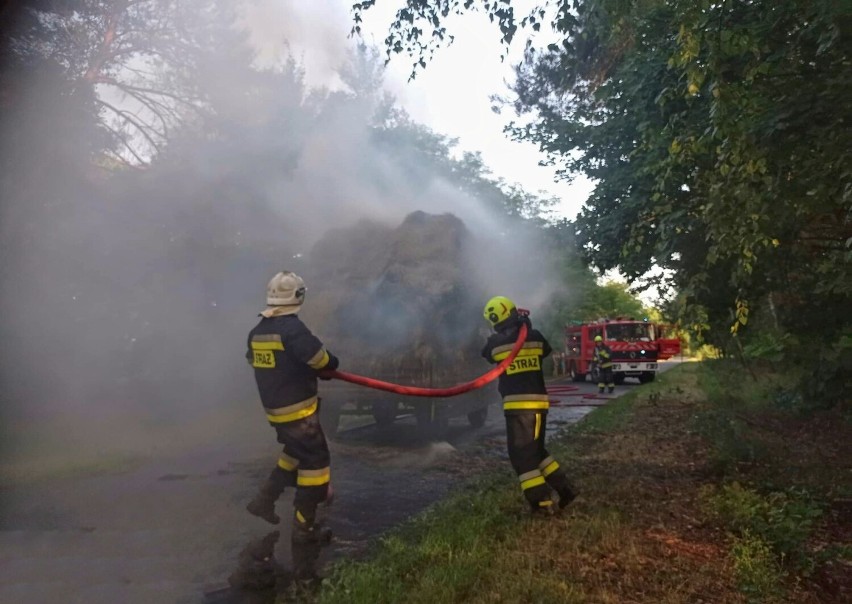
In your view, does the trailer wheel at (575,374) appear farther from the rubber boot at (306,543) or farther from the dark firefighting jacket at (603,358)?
the rubber boot at (306,543)

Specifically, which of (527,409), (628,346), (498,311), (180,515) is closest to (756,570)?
(527,409)

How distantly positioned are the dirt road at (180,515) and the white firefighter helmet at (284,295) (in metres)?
1.68

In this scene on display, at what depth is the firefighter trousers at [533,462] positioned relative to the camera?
4.94 m

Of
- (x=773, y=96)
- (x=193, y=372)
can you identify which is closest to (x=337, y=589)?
(x=773, y=96)

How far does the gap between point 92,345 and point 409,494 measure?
25.5ft

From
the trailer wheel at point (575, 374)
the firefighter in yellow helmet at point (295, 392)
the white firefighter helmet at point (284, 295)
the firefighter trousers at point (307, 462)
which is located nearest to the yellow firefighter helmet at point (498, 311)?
the firefighter in yellow helmet at point (295, 392)

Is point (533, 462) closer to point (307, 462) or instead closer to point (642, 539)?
point (642, 539)

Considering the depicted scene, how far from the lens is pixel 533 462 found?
5.00 metres

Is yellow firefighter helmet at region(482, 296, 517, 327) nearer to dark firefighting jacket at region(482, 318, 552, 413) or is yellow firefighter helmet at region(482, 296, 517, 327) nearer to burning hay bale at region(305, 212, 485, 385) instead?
dark firefighting jacket at region(482, 318, 552, 413)

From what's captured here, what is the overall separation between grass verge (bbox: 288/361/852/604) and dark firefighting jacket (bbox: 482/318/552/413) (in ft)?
2.79

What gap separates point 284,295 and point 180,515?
2.33 metres

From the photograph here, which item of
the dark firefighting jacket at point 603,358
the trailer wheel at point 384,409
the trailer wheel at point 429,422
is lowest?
the trailer wheel at point 429,422

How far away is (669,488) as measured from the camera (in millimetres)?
5934

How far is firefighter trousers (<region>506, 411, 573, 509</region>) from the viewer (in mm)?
4938
